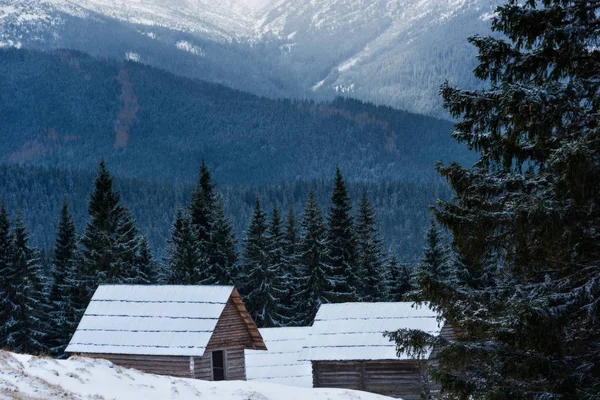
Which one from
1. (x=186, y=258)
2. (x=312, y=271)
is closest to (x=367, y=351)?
(x=312, y=271)

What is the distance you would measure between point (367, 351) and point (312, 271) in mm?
19197

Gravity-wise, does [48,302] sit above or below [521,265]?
above

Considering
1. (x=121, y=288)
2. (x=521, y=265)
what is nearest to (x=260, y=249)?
(x=121, y=288)

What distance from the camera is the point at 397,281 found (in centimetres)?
5766

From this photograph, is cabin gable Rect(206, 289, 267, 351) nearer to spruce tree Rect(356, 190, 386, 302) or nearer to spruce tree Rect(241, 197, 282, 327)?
spruce tree Rect(241, 197, 282, 327)

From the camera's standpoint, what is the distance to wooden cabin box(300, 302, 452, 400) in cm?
3569

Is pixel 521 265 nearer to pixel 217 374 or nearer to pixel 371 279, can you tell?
pixel 217 374

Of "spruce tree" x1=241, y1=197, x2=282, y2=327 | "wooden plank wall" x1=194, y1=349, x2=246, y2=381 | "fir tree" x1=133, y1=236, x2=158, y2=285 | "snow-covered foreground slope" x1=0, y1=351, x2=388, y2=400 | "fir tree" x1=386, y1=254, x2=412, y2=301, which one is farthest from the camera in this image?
"fir tree" x1=386, y1=254, x2=412, y2=301

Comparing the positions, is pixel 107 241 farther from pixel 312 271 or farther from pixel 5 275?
pixel 312 271

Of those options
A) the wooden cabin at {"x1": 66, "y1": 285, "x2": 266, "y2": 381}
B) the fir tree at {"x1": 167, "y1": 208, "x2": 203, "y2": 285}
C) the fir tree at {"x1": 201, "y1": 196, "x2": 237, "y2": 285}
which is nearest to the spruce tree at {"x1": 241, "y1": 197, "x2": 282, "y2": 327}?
the fir tree at {"x1": 201, "y1": 196, "x2": 237, "y2": 285}

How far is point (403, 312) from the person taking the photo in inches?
1474

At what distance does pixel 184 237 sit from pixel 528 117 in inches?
1714

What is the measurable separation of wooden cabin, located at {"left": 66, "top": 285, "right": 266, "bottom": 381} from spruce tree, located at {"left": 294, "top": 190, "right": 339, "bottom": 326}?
18559mm

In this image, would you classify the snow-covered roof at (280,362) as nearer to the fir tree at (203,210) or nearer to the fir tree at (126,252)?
the fir tree at (126,252)
